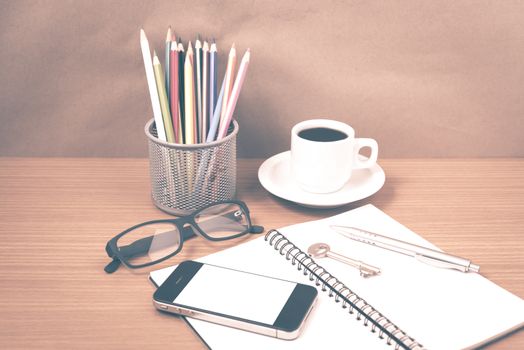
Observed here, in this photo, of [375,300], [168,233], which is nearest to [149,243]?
[168,233]

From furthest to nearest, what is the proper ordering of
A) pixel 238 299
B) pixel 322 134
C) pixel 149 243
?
1. pixel 322 134
2. pixel 149 243
3. pixel 238 299

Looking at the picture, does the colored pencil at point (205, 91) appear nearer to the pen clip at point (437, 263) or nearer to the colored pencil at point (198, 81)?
the colored pencil at point (198, 81)

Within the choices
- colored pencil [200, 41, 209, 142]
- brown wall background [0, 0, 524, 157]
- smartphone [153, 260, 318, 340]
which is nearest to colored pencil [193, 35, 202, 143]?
colored pencil [200, 41, 209, 142]

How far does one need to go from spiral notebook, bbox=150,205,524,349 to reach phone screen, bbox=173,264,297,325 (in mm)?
13

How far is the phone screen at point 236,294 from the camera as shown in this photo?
0.53 metres

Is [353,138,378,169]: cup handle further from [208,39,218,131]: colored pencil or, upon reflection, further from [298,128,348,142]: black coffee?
[208,39,218,131]: colored pencil

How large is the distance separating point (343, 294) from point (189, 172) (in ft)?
0.84

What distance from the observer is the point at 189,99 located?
2.29ft

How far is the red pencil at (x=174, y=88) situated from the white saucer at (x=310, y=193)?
137 millimetres

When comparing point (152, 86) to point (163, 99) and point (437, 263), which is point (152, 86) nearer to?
point (163, 99)

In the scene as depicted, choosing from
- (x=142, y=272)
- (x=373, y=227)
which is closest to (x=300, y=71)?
(x=373, y=227)

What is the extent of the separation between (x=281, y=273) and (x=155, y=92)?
0.89 ft

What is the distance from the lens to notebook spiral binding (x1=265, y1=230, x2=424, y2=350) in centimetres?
50

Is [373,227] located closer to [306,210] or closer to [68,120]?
[306,210]
